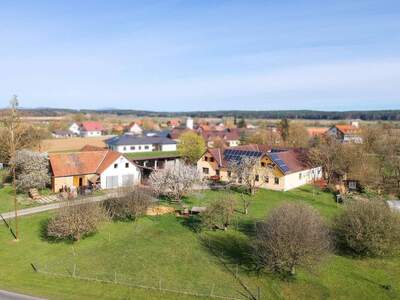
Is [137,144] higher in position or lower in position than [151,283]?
higher

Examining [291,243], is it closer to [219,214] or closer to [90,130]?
[219,214]

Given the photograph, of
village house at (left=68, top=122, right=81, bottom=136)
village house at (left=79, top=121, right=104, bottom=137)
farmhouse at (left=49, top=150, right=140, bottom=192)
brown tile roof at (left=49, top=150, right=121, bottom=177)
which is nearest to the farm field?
village house at (left=79, top=121, right=104, bottom=137)

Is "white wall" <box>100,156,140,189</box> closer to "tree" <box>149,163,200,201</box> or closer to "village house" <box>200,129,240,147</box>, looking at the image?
"tree" <box>149,163,200,201</box>

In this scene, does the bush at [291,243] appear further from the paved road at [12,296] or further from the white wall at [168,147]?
the white wall at [168,147]

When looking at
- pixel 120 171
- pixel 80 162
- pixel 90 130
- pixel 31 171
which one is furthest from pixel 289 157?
pixel 90 130

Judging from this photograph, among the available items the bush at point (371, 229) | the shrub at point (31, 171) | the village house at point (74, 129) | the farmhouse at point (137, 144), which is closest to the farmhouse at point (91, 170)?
the shrub at point (31, 171)

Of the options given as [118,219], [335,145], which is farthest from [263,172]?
[118,219]

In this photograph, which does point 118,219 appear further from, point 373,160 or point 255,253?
point 373,160
